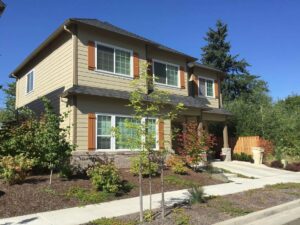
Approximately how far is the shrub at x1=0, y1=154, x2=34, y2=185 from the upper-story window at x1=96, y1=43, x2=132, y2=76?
6264mm

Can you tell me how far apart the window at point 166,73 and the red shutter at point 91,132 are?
5.42 m

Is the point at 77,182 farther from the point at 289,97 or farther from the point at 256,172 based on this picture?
the point at 289,97

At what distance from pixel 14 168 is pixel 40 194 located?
153 centimetres

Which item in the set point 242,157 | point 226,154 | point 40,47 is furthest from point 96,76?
point 242,157

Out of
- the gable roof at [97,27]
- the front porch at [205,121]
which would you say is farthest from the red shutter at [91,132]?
the front porch at [205,121]

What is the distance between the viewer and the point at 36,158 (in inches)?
483

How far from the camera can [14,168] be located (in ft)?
35.7

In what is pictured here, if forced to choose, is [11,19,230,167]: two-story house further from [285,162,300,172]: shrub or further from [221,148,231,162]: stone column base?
[285,162,300,172]: shrub

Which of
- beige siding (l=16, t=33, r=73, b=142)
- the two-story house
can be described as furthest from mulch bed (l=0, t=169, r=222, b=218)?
beige siding (l=16, t=33, r=73, b=142)

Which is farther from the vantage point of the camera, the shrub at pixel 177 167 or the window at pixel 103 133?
the window at pixel 103 133

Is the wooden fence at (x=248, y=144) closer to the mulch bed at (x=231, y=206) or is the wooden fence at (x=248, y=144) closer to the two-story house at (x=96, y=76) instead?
the two-story house at (x=96, y=76)

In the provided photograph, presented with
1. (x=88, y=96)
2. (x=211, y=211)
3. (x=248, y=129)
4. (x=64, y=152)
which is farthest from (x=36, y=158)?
(x=248, y=129)

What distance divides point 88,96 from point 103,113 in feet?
3.57

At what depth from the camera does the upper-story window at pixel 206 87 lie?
2361 cm
